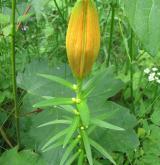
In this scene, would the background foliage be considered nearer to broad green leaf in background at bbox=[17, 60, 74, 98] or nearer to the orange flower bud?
broad green leaf in background at bbox=[17, 60, 74, 98]

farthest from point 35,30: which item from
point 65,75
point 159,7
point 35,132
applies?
point 159,7

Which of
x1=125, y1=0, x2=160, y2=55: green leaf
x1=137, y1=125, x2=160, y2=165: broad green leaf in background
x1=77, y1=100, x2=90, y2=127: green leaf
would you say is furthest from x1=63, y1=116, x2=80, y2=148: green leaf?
x1=137, y1=125, x2=160, y2=165: broad green leaf in background

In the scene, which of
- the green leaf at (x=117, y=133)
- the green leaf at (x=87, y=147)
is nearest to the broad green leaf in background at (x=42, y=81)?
the green leaf at (x=117, y=133)

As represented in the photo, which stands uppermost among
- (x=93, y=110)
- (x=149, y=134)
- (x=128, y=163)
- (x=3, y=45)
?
(x=3, y=45)

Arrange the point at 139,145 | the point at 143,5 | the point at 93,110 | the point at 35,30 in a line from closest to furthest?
the point at 143,5
the point at 93,110
the point at 139,145
the point at 35,30

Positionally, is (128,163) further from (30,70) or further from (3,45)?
(3,45)

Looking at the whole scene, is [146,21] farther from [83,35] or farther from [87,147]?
[87,147]

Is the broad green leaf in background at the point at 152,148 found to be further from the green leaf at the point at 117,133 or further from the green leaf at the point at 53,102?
the green leaf at the point at 53,102
